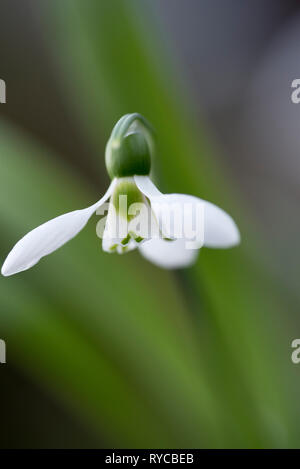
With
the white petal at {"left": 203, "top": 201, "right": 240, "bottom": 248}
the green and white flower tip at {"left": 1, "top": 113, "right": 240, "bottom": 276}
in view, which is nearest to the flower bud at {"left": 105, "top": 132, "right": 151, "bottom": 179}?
the green and white flower tip at {"left": 1, "top": 113, "right": 240, "bottom": 276}

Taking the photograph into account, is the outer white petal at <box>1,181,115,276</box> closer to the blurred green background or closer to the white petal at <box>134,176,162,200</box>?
the white petal at <box>134,176,162,200</box>

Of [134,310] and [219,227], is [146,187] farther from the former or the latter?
[134,310]

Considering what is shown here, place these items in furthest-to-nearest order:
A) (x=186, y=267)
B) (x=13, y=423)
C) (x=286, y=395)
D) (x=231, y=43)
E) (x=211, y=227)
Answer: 1. (x=231, y=43)
2. (x=13, y=423)
3. (x=286, y=395)
4. (x=186, y=267)
5. (x=211, y=227)

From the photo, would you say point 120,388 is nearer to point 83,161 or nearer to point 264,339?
point 264,339

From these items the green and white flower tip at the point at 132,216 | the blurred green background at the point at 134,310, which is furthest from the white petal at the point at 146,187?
the blurred green background at the point at 134,310

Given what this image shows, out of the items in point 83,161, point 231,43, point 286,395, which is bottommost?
point 286,395

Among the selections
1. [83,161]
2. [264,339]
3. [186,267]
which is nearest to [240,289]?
[264,339]

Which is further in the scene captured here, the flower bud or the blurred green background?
the blurred green background
